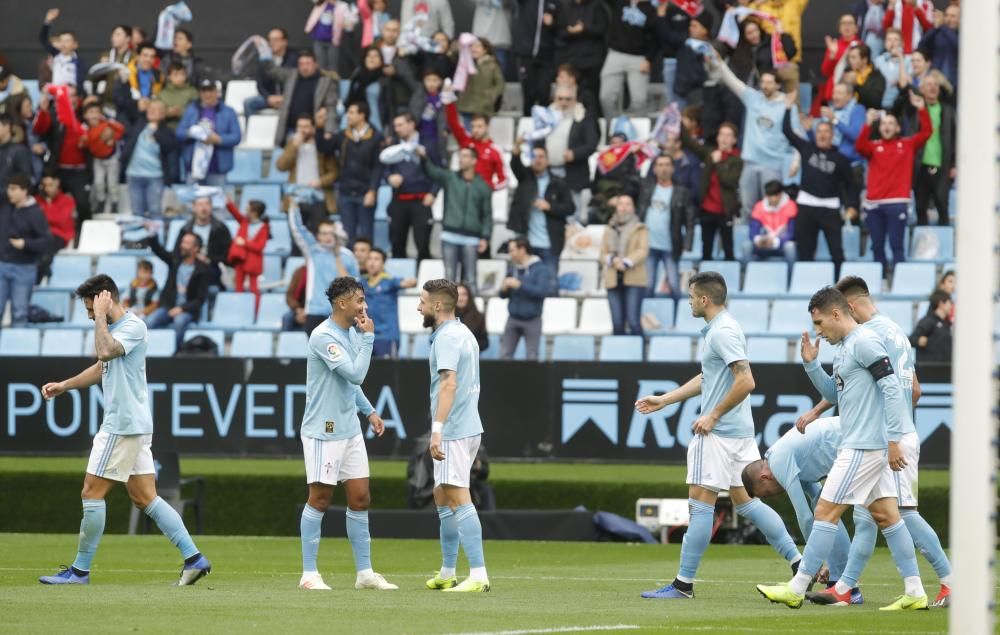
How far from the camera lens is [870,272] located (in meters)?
21.8

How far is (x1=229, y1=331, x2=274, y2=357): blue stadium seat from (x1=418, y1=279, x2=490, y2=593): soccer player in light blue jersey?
10.8 m

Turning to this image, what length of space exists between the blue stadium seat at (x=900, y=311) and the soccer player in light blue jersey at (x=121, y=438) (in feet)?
37.4

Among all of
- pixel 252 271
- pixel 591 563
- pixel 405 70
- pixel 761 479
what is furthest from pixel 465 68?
pixel 761 479

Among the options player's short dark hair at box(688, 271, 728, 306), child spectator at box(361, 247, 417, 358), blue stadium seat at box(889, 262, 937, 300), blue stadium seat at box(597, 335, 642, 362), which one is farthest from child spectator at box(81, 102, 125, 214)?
player's short dark hair at box(688, 271, 728, 306)

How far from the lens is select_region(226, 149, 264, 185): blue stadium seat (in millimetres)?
26047

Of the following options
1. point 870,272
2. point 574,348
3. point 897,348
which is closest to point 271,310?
point 574,348

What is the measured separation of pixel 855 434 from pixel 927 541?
3.24 feet

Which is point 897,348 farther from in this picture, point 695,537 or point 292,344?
point 292,344

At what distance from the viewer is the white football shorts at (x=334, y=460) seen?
37.6 ft

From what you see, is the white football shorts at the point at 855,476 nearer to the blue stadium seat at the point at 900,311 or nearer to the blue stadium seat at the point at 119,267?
the blue stadium seat at the point at 900,311

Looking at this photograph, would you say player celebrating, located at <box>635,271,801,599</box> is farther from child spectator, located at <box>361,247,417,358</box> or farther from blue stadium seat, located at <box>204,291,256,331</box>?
blue stadium seat, located at <box>204,291,256,331</box>

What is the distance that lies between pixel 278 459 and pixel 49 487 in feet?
8.09

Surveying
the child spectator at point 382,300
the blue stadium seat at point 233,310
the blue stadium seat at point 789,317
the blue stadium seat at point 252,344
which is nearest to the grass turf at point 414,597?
the child spectator at point 382,300

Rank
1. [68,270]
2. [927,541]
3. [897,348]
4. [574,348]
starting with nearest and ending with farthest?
[897,348], [927,541], [574,348], [68,270]
